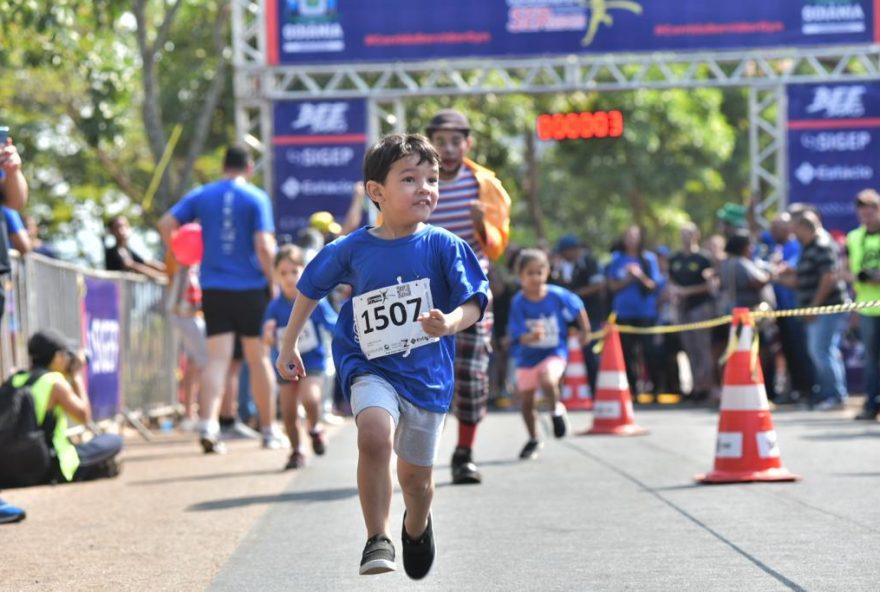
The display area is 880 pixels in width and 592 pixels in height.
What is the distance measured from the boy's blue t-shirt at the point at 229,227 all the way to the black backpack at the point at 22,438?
260cm

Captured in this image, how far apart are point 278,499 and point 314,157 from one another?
13.0 m

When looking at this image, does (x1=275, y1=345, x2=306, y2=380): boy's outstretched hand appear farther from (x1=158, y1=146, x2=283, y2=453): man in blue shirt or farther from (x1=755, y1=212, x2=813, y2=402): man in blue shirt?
(x1=755, y1=212, x2=813, y2=402): man in blue shirt

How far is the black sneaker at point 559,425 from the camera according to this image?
11891mm

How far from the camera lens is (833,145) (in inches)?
850

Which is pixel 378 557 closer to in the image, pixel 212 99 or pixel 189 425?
pixel 189 425

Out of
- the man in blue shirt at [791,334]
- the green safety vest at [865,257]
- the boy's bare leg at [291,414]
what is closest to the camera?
the boy's bare leg at [291,414]

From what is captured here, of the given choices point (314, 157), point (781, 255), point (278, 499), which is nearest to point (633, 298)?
point (781, 255)

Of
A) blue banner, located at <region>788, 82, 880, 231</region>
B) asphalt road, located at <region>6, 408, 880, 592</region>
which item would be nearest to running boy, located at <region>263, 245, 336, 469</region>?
asphalt road, located at <region>6, 408, 880, 592</region>

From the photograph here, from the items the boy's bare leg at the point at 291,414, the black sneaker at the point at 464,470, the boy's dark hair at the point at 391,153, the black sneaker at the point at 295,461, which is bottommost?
the black sneaker at the point at 295,461

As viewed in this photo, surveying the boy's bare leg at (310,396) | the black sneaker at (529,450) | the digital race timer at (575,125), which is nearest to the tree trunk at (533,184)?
the digital race timer at (575,125)

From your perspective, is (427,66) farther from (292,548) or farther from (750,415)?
(292,548)

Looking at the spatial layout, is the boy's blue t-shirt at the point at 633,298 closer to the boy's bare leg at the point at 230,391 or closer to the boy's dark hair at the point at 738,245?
the boy's dark hair at the point at 738,245

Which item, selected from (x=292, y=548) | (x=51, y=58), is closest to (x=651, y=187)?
(x=51, y=58)

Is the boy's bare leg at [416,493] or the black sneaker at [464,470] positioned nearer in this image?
the boy's bare leg at [416,493]
